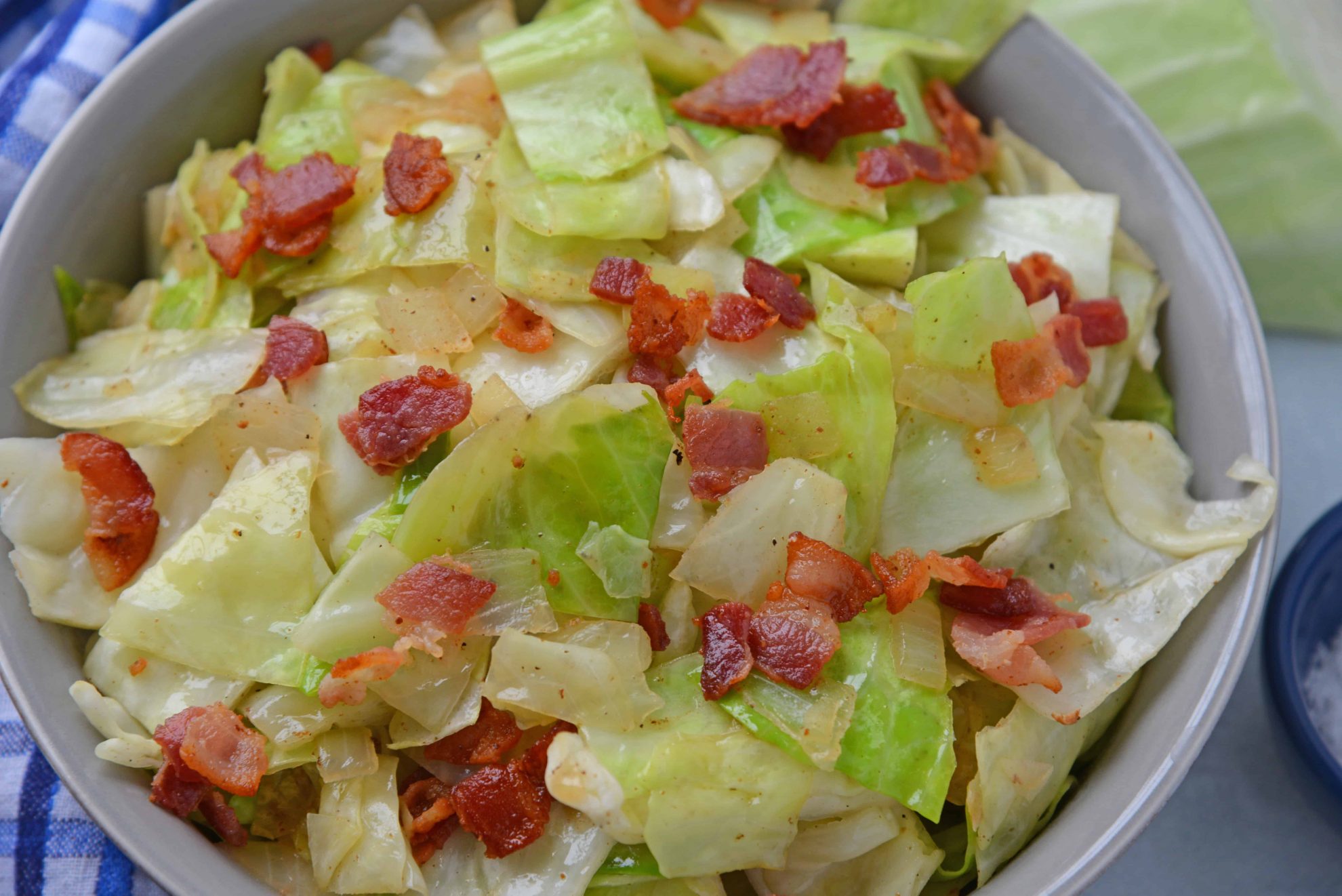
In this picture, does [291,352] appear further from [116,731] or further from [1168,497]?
[1168,497]

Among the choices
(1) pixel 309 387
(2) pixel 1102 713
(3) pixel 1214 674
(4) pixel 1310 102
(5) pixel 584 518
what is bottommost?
(2) pixel 1102 713

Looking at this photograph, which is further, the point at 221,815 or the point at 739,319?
the point at 739,319

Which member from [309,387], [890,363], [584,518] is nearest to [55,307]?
[309,387]

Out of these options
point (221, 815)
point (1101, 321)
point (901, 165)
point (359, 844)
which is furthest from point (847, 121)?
point (221, 815)

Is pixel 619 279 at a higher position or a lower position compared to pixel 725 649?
higher

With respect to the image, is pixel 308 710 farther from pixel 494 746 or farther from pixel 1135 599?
pixel 1135 599

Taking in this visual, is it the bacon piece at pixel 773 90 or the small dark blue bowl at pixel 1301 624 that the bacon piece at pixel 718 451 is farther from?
the small dark blue bowl at pixel 1301 624

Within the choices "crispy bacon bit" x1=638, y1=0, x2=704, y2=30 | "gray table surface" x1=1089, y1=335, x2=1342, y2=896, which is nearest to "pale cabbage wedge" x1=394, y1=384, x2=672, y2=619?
"crispy bacon bit" x1=638, y1=0, x2=704, y2=30
